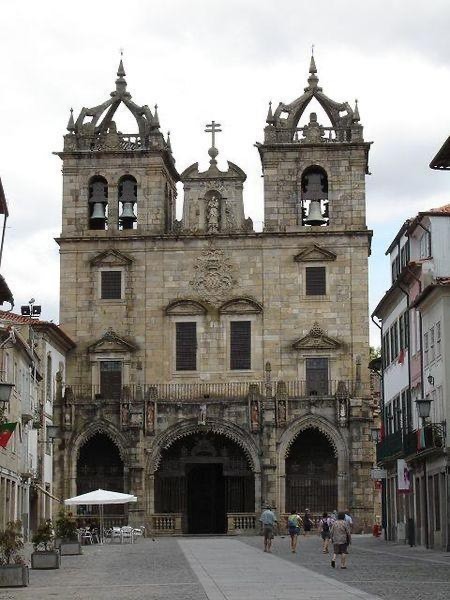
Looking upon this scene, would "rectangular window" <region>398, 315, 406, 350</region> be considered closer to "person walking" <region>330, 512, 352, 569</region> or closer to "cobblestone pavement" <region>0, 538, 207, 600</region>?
"cobblestone pavement" <region>0, 538, 207, 600</region>

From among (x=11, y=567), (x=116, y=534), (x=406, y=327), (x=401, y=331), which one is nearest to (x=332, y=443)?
(x=401, y=331)

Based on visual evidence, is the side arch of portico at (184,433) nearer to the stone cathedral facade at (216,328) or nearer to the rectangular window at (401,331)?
the stone cathedral facade at (216,328)

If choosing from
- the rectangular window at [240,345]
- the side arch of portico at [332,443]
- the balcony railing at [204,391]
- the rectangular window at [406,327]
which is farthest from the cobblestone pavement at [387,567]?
the rectangular window at [240,345]

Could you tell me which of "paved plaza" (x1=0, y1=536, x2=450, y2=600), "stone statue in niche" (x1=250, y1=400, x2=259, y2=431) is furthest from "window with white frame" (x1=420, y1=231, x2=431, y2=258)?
"stone statue in niche" (x1=250, y1=400, x2=259, y2=431)

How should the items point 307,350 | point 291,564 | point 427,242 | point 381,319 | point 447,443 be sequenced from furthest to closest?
1. point 307,350
2. point 381,319
3. point 427,242
4. point 447,443
5. point 291,564

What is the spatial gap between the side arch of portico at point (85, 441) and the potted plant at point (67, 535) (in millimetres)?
22313

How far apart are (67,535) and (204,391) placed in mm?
25254

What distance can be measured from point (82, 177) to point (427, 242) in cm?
2729

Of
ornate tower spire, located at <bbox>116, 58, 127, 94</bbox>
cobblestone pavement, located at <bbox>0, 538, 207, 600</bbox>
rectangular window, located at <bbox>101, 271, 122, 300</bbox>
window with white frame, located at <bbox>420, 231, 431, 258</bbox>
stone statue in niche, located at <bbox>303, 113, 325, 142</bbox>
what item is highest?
ornate tower spire, located at <bbox>116, 58, 127, 94</bbox>

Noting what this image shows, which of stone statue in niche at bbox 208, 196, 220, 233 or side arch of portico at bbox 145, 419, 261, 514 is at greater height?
stone statue in niche at bbox 208, 196, 220, 233

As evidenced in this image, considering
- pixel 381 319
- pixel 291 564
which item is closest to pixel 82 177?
pixel 381 319

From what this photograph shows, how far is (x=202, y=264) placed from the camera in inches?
2992

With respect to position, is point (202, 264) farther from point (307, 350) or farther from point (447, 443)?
point (447, 443)

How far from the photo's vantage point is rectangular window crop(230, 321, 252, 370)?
244ft
